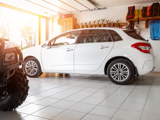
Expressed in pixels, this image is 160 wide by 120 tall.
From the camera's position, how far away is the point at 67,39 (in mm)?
5102

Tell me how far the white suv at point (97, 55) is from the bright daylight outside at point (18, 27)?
9.65 ft

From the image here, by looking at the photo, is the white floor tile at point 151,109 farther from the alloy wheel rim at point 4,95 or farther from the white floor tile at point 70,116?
the alloy wheel rim at point 4,95

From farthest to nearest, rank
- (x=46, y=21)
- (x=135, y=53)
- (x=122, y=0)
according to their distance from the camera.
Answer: (x=46, y=21), (x=122, y=0), (x=135, y=53)

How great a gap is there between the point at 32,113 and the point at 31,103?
17.9 inches

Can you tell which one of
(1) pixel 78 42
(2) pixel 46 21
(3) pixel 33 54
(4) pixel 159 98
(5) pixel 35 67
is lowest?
(4) pixel 159 98

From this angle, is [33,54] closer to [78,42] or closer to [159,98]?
[78,42]

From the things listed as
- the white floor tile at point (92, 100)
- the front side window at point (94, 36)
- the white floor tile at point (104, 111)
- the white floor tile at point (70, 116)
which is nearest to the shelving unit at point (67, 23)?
the front side window at point (94, 36)

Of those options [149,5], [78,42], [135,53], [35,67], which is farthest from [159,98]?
[149,5]

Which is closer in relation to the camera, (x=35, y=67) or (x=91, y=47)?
(x=91, y=47)

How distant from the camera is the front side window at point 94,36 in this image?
14.9 ft

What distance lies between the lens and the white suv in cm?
412

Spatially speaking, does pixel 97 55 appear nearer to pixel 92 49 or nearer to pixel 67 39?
pixel 92 49

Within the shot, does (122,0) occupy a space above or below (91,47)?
above

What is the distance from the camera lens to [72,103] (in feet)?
9.00
